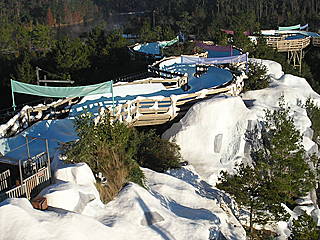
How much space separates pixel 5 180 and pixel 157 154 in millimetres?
6416

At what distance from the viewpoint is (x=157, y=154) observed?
16.1 metres

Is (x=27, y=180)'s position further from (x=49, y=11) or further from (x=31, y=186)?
(x=49, y=11)

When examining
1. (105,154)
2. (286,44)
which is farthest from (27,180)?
(286,44)

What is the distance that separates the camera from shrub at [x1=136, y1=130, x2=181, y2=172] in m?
16.0

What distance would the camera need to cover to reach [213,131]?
59.1 feet

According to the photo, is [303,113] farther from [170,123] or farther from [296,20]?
[296,20]

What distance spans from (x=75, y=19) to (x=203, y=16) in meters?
62.0

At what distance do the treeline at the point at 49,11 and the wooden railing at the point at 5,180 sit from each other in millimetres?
100261

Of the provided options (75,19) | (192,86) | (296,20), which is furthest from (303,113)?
(75,19)

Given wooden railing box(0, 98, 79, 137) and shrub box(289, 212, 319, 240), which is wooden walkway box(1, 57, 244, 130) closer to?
wooden railing box(0, 98, 79, 137)

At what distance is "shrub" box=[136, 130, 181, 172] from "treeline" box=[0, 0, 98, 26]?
96.3 meters

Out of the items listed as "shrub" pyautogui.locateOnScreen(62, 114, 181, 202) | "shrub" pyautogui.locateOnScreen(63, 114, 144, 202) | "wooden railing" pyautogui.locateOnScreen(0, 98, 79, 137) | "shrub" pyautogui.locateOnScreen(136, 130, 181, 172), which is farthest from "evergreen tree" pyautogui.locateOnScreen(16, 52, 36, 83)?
"shrub" pyautogui.locateOnScreen(63, 114, 144, 202)

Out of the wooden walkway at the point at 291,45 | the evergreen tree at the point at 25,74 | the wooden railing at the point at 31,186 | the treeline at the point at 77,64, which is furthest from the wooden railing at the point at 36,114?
the wooden walkway at the point at 291,45

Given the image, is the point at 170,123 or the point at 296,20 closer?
the point at 170,123
